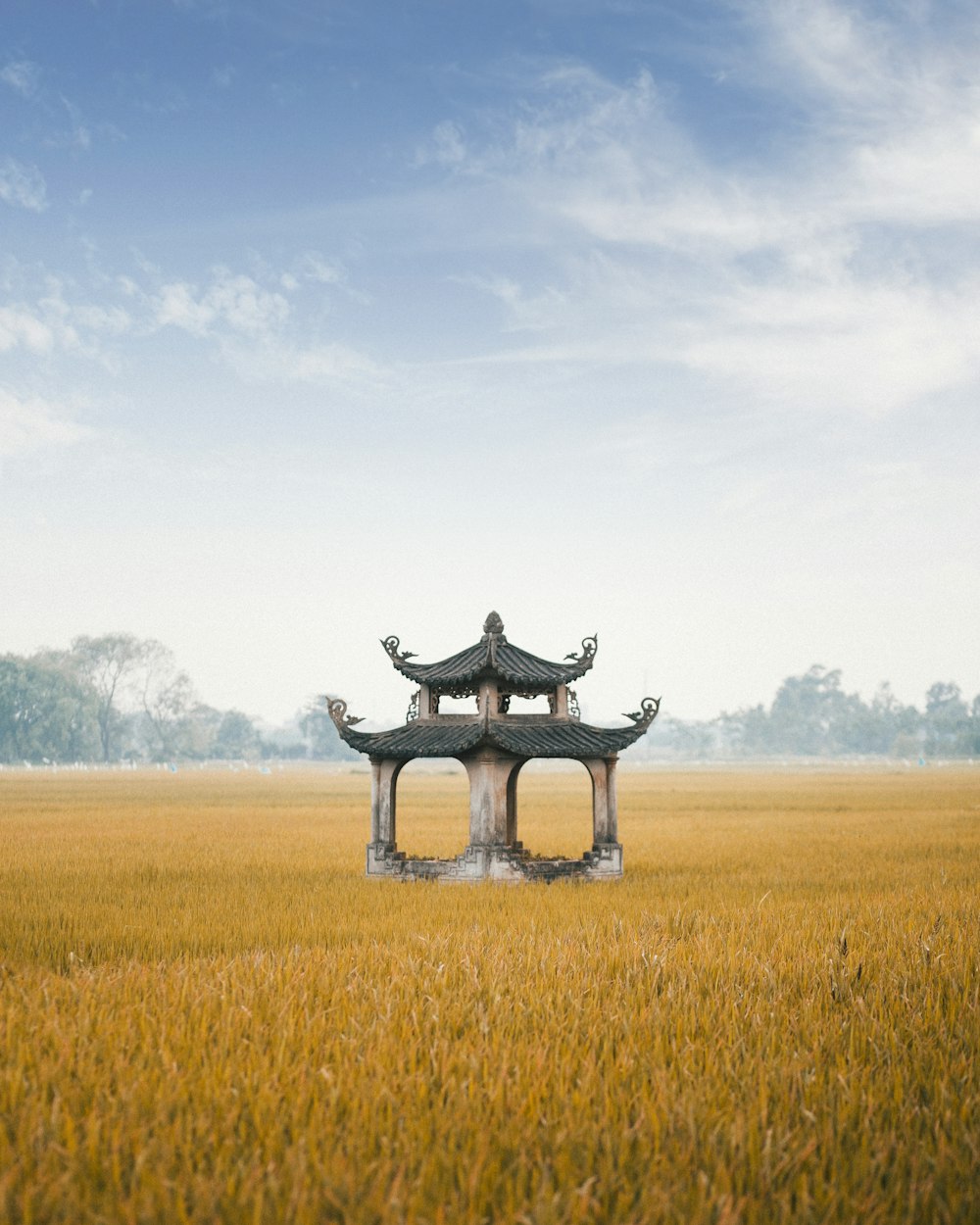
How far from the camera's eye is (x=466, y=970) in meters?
7.97

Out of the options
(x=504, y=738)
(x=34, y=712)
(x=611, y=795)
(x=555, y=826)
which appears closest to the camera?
(x=504, y=738)

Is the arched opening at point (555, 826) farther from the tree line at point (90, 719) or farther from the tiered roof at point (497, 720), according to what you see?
the tree line at point (90, 719)

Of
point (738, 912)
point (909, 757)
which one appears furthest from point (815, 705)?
point (738, 912)

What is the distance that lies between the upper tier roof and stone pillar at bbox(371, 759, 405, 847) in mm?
1455

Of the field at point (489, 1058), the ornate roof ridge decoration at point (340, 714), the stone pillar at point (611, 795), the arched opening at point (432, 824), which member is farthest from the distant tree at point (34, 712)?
the field at point (489, 1058)

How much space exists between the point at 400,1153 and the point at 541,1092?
933 millimetres

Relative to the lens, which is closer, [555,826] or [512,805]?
[512,805]

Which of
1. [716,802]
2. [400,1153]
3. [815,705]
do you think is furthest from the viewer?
[815,705]

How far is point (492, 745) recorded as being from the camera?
53.2 ft

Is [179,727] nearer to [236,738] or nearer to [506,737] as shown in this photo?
[236,738]

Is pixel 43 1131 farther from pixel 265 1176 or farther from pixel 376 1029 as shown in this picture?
pixel 376 1029

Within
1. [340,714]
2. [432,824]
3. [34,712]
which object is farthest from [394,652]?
[34,712]

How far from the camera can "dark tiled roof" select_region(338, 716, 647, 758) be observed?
52.8 feet

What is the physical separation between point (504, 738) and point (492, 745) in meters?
0.23
